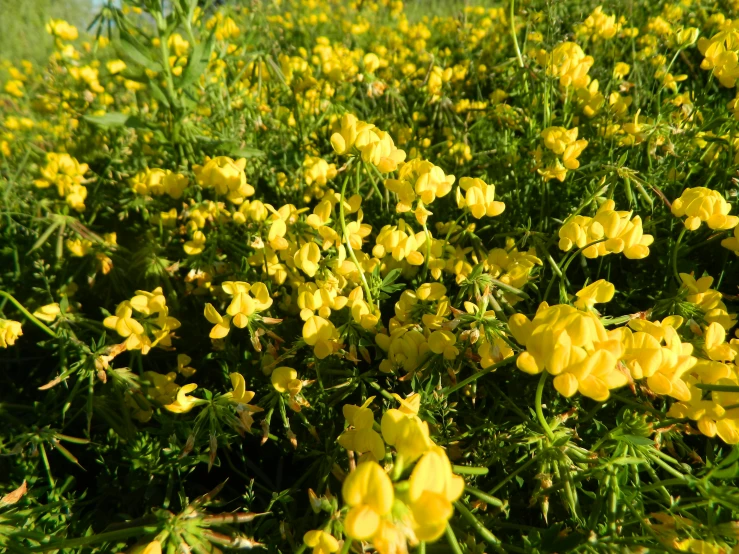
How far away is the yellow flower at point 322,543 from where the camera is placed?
2.73 ft

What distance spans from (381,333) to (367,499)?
699 millimetres

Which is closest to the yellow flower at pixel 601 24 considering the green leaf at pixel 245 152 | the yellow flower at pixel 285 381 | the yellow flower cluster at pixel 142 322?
the green leaf at pixel 245 152

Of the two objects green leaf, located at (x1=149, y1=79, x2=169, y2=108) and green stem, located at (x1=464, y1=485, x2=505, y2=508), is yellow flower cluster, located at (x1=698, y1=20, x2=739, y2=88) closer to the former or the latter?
green stem, located at (x1=464, y1=485, x2=505, y2=508)

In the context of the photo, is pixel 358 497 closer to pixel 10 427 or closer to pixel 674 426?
pixel 674 426

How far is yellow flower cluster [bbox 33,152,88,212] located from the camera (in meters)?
1.92

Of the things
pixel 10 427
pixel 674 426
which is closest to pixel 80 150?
pixel 10 427

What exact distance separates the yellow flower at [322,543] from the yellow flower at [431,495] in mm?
247

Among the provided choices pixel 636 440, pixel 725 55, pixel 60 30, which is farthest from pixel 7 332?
pixel 725 55

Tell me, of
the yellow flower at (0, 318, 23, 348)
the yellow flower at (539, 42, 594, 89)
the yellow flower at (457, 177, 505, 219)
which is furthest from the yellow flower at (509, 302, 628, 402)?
the yellow flower at (0, 318, 23, 348)

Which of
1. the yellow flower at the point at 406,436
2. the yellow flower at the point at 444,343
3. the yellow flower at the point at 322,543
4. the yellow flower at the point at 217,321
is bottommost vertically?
the yellow flower at the point at 322,543

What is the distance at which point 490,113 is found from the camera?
2105 millimetres

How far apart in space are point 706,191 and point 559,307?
660mm

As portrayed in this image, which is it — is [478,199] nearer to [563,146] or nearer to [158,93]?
[563,146]

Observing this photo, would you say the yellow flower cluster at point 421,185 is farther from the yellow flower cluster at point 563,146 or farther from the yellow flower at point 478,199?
the yellow flower cluster at point 563,146
